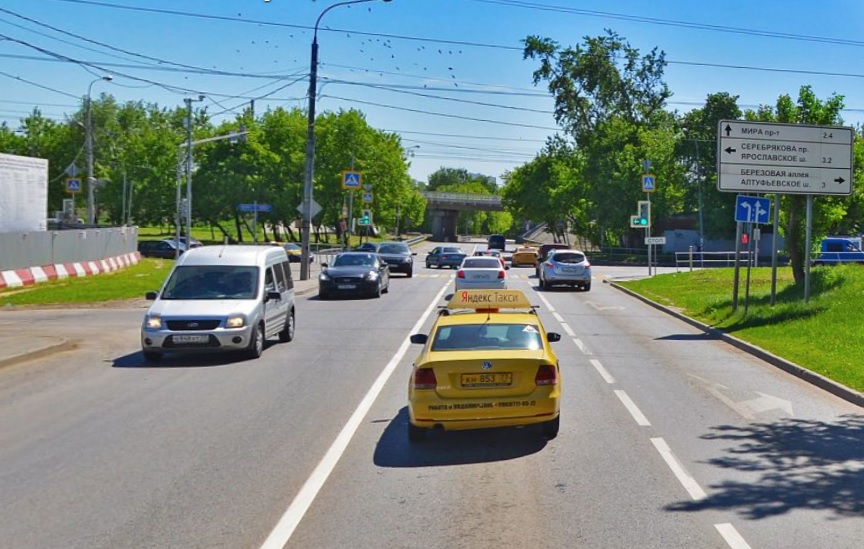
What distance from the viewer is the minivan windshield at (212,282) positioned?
16.6 meters

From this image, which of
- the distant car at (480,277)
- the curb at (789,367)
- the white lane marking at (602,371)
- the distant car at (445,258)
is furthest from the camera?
the distant car at (445,258)

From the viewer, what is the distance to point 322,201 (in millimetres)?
79250

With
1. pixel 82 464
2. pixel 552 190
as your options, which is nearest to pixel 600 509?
pixel 82 464

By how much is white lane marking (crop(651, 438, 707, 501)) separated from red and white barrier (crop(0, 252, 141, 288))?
1081 inches

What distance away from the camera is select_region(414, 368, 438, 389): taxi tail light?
9094mm

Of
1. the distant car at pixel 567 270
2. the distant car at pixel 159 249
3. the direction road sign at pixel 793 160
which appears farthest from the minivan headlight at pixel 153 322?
the distant car at pixel 159 249

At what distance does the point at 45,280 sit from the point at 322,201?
4545 cm

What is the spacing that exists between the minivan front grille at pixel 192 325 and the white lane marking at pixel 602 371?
627 centimetres

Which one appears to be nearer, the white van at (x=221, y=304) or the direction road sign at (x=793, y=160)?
the white van at (x=221, y=304)

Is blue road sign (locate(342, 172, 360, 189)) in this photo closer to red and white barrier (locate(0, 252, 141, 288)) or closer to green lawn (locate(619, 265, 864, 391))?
red and white barrier (locate(0, 252, 141, 288))

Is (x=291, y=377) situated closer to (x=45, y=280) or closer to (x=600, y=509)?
(x=600, y=509)

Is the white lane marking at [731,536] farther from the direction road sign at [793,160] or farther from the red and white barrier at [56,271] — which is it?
the red and white barrier at [56,271]

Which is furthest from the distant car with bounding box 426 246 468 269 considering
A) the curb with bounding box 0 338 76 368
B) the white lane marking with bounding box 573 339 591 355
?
the curb with bounding box 0 338 76 368

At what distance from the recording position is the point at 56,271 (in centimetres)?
3575
